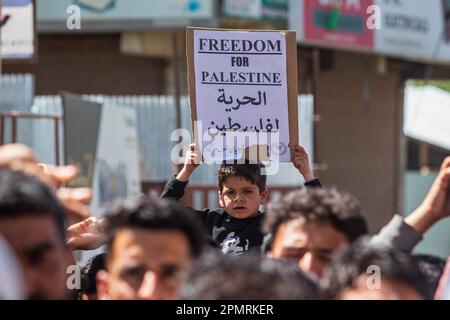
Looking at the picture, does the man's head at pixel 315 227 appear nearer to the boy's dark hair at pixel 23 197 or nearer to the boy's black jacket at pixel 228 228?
the boy's dark hair at pixel 23 197

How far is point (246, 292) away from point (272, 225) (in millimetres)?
1206

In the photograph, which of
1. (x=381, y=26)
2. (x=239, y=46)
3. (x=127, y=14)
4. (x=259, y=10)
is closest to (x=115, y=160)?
(x=239, y=46)

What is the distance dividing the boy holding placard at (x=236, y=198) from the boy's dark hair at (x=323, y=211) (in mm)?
1735

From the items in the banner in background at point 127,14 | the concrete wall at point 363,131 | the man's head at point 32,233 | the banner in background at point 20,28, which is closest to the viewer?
the man's head at point 32,233

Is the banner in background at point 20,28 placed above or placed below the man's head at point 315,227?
above

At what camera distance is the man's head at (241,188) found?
6555 mm

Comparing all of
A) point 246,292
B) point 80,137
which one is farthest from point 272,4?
point 246,292

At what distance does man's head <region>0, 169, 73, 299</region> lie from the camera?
3174 millimetres

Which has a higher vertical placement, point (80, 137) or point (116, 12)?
point (116, 12)

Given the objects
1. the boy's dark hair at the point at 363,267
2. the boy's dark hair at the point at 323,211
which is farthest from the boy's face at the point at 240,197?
the boy's dark hair at the point at 363,267

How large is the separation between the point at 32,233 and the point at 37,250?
0.04 m
